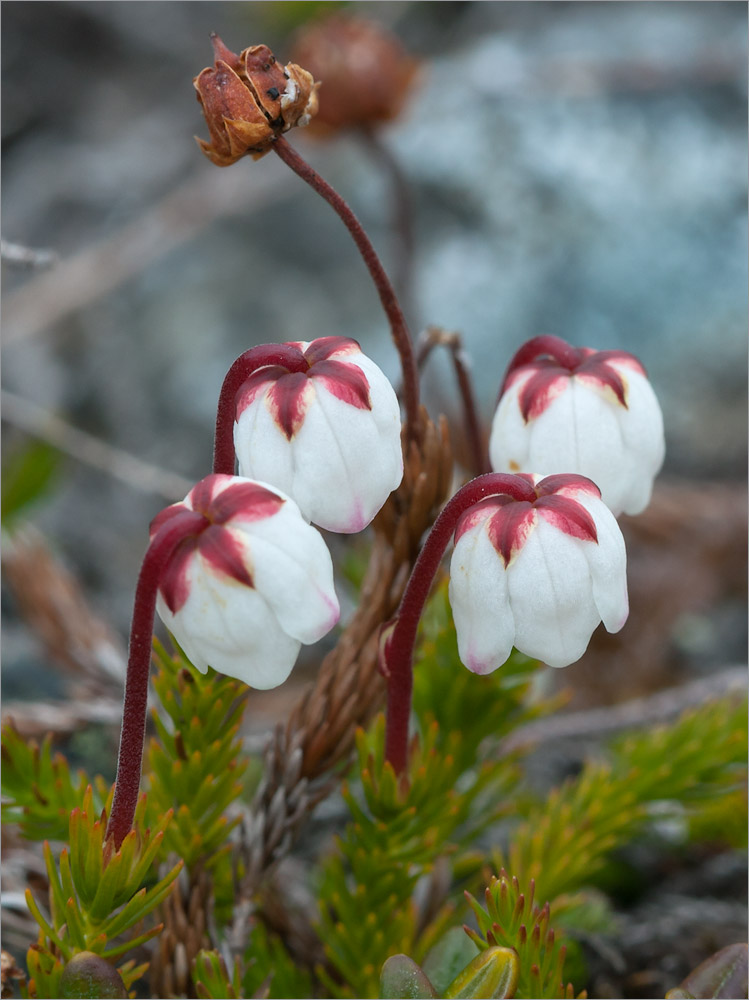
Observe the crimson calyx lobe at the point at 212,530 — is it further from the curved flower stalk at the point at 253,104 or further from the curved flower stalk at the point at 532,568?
the curved flower stalk at the point at 253,104

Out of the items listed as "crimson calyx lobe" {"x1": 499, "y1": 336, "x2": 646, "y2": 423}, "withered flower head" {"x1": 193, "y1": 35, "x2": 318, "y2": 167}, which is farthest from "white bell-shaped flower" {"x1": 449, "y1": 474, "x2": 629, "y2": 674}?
"withered flower head" {"x1": 193, "y1": 35, "x2": 318, "y2": 167}

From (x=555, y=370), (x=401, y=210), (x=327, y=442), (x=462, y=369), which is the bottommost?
(x=327, y=442)

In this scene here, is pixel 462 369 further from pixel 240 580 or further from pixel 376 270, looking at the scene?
pixel 240 580

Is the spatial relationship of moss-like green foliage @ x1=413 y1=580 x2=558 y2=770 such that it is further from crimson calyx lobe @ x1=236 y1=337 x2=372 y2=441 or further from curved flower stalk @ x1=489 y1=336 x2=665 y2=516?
crimson calyx lobe @ x1=236 y1=337 x2=372 y2=441

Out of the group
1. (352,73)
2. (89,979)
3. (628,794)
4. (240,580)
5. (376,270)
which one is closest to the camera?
(240,580)

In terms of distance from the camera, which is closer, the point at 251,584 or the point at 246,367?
the point at 251,584

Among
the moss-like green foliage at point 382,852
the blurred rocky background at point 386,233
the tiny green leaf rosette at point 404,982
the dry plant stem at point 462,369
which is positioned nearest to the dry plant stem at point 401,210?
the blurred rocky background at point 386,233

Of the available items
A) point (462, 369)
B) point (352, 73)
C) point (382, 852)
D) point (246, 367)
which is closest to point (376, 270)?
point (246, 367)

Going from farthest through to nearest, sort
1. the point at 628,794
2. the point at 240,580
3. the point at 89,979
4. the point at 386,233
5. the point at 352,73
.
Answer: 1. the point at 386,233
2. the point at 352,73
3. the point at 628,794
4. the point at 89,979
5. the point at 240,580
